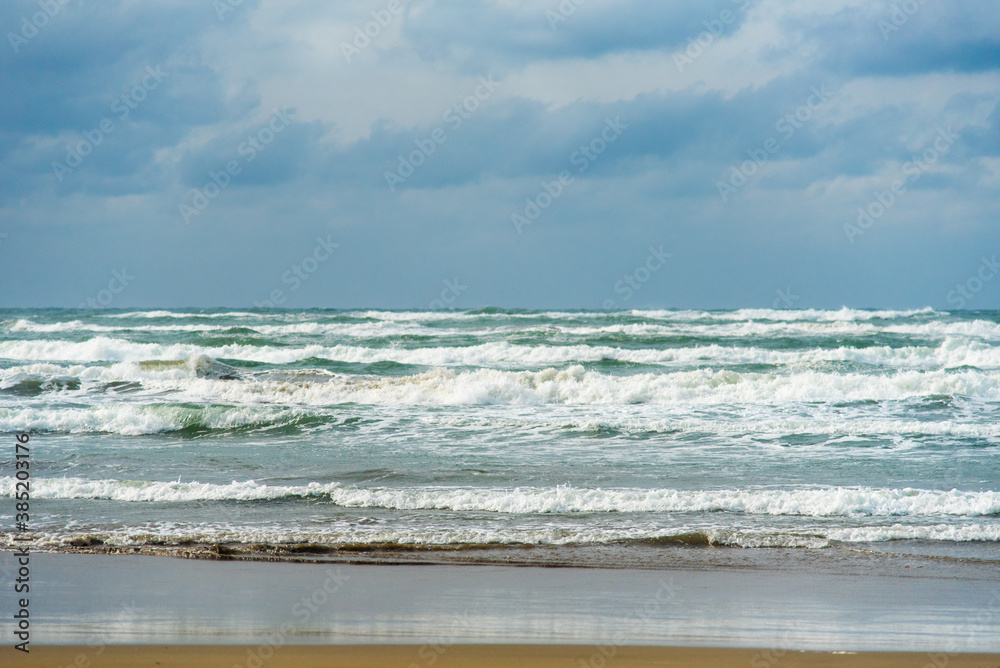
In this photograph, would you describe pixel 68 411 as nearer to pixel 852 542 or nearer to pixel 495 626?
pixel 495 626

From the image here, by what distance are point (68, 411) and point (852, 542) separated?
12622mm

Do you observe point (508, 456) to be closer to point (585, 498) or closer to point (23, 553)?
point (585, 498)

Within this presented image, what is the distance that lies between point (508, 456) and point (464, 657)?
21.4 ft

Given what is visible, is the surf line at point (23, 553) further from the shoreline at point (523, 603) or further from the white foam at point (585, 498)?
the white foam at point (585, 498)

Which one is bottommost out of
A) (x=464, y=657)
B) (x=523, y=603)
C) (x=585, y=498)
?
(x=464, y=657)

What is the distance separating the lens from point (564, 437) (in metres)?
12.4

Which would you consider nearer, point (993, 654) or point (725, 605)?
point (993, 654)

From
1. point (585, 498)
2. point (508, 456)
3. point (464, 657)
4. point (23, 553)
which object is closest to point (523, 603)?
point (464, 657)

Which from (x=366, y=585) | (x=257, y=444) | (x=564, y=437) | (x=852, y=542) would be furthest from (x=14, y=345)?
(x=852, y=542)

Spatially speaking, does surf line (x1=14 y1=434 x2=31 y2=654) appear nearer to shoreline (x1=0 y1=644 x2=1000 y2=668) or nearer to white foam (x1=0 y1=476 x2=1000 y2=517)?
white foam (x1=0 y1=476 x2=1000 y2=517)

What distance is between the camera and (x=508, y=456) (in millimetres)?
10945

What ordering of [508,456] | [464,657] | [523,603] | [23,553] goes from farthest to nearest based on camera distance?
[508,456] → [23,553] → [523,603] → [464,657]

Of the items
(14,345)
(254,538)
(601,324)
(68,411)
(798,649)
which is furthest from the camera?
(601,324)

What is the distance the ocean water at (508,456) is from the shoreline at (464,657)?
228 centimetres
